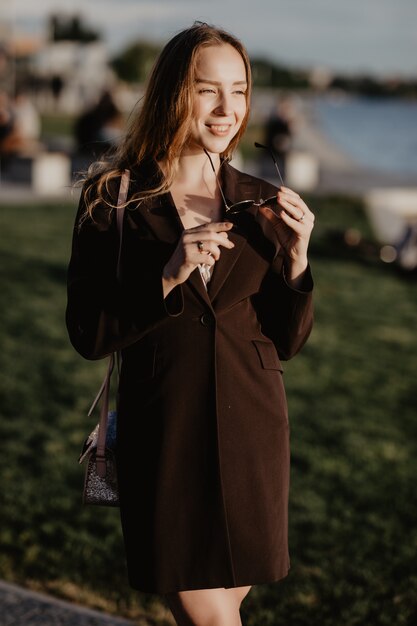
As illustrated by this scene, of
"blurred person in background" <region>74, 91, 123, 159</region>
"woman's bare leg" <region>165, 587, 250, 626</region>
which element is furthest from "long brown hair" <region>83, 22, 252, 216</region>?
"blurred person in background" <region>74, 91, 123, 159</region>

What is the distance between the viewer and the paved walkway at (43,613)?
356 centimetres

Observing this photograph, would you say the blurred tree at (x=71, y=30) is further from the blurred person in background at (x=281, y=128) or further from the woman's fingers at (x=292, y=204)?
the woman's fingers at (x=292, y=204)

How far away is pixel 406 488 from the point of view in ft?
17.2

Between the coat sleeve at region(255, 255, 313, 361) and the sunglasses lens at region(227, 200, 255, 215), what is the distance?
7.1 inches

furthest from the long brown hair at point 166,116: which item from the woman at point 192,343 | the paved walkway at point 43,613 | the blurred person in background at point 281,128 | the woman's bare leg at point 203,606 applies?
the blurred person in background at point 281,128

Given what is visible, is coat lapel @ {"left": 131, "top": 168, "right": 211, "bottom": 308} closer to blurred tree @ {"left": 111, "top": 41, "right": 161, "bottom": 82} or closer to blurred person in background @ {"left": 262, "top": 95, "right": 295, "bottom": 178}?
blurred person in background @ {"left": 262, "top": 95, "right": 295, "bottom": 178}

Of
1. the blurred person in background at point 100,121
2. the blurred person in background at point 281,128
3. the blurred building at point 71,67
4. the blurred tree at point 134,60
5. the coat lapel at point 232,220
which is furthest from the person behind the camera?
the blurred building at point 71,67

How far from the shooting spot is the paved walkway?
11.7 ft

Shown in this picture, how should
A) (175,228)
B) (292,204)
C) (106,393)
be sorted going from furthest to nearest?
(106,393) < (175,228) < (292,204)

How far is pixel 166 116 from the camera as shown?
7.99 ft

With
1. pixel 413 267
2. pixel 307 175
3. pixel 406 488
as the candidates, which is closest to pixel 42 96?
pixel 307 175

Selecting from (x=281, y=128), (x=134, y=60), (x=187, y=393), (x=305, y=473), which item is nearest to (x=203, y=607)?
(x=187, y=393)

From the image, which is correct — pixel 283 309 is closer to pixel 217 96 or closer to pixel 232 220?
pixel 232 220

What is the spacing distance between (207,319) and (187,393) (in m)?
0.21
